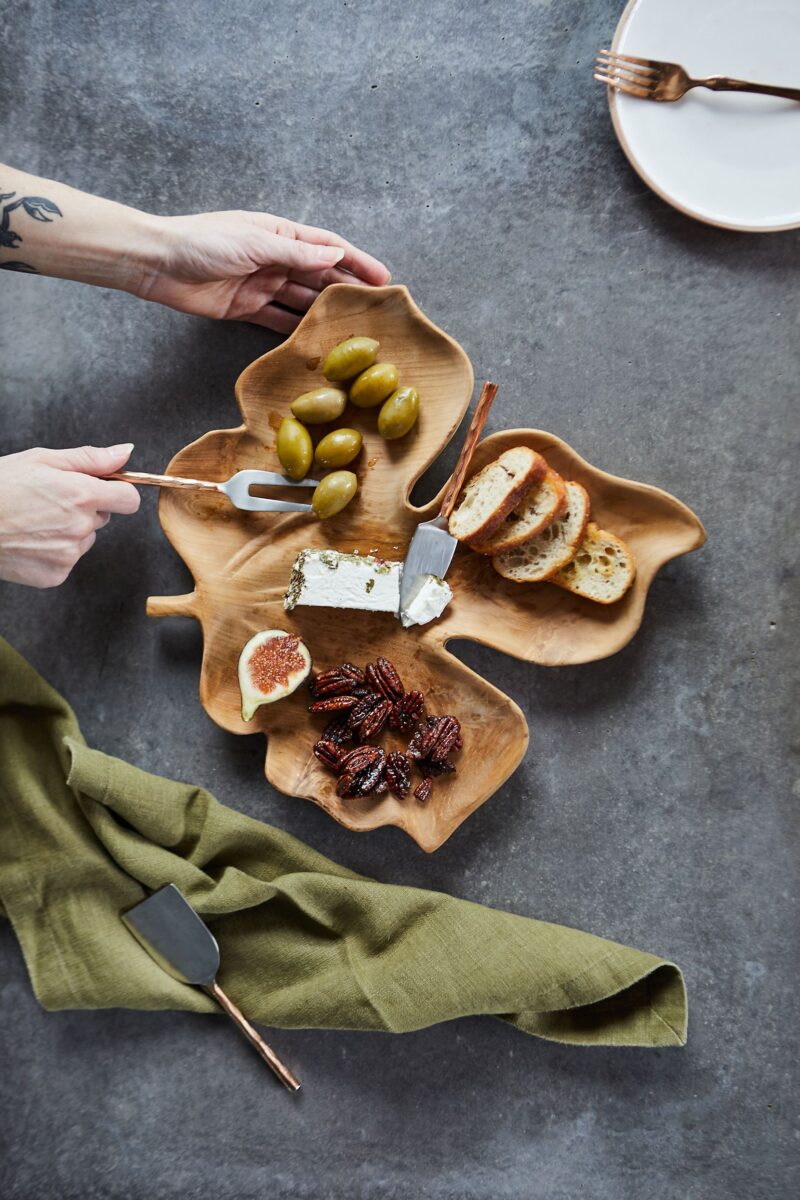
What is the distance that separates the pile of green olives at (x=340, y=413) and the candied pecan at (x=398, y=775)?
1.92 feet

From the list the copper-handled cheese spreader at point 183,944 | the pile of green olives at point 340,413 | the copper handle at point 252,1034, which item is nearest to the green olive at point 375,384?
the pile of green olives at point 340,413

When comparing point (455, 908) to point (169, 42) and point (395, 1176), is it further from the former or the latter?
point (169, 42)

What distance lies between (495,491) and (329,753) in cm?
71

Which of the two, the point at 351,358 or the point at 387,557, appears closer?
the point at 351,358

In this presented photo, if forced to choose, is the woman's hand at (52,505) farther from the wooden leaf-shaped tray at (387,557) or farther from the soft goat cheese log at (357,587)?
the soft goat cheese log at (357,587)

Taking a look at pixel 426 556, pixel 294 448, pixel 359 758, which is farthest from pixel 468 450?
pixel 359 758

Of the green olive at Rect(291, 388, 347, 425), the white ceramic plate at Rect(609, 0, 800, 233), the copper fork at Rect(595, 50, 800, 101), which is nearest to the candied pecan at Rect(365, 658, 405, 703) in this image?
the green olive at Rect(291, 388, 347, 425)

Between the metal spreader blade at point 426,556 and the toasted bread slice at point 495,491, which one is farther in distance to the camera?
the metal spreader blade at point 426,556

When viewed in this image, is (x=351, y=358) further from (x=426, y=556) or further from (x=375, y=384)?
(x=426, y=556)

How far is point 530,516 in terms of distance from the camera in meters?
1.69

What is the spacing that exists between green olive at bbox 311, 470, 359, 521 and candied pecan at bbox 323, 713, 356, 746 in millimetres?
480

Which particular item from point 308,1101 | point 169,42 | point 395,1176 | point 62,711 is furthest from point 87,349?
point 395,1176

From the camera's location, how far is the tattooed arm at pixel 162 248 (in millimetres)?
1702

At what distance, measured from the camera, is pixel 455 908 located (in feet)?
5.80
